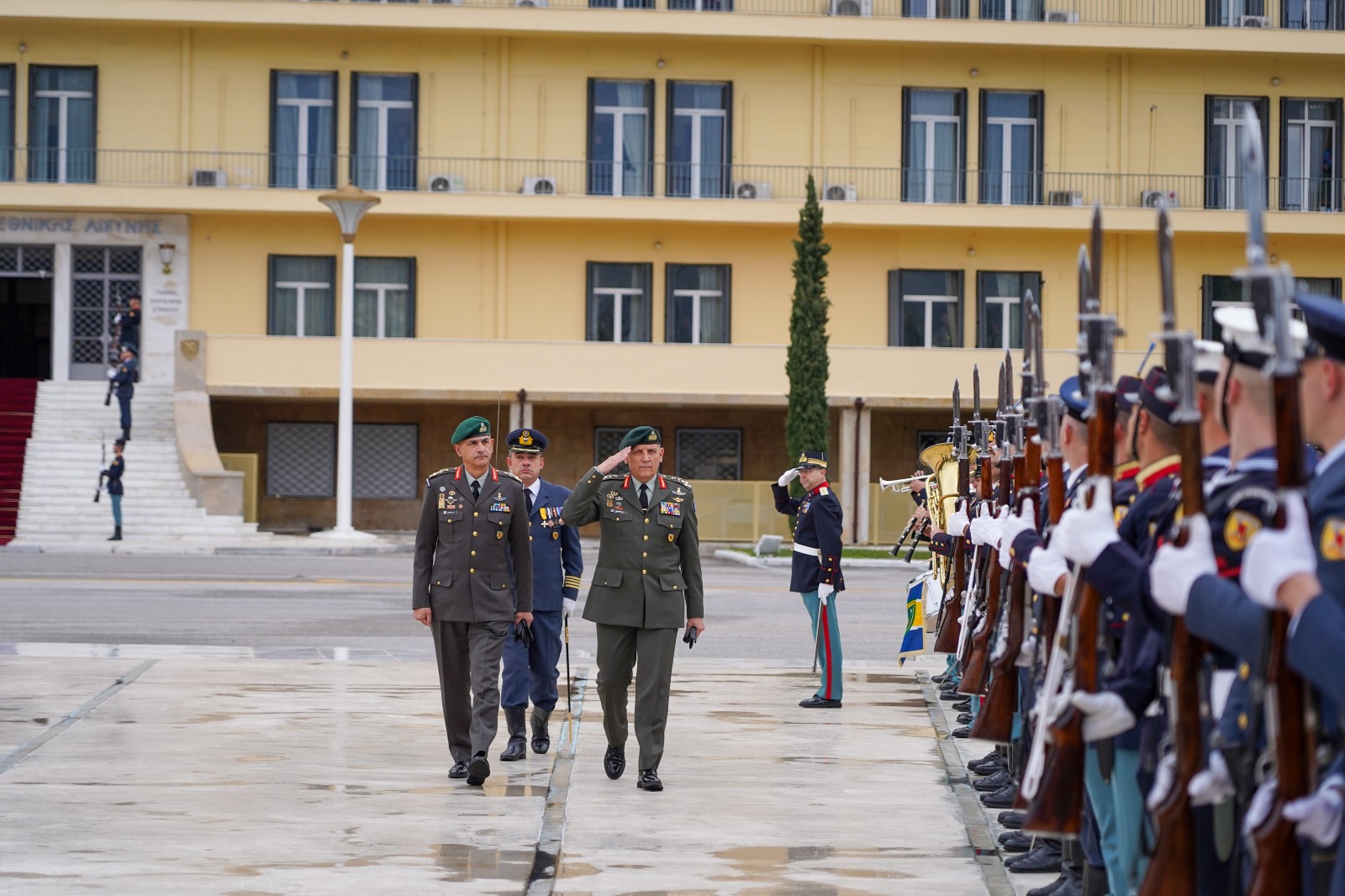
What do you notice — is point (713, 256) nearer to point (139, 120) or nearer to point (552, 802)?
point (139, 120)

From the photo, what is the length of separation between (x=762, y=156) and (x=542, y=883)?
32323 mm

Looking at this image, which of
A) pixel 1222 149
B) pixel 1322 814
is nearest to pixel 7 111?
pixel 1222 149

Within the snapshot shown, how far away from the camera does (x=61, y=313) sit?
125 ft

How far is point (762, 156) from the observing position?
3875 cm

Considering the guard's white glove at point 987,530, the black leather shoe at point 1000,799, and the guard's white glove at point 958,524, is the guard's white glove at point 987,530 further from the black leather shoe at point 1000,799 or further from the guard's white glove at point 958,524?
the guard's white glove at point 958,524

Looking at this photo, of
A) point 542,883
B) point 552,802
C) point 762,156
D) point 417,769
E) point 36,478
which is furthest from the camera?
point 762,156

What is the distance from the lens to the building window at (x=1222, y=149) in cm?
3947

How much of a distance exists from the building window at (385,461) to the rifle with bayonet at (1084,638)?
3303cm

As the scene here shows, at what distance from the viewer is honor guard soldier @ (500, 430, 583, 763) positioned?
36.6 feet

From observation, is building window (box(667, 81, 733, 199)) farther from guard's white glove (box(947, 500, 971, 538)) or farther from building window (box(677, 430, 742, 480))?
guard's white glove (box(947, 500, 971, 538))

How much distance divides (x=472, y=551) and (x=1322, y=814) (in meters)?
6.80

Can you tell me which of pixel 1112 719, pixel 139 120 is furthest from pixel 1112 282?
pixel 1112 719

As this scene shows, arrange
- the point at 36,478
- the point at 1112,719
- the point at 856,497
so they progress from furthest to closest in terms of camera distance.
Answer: the point at 856,497 → the point at 36,478 → the point at 1112,719

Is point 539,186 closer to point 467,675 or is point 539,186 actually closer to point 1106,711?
point 467,675
